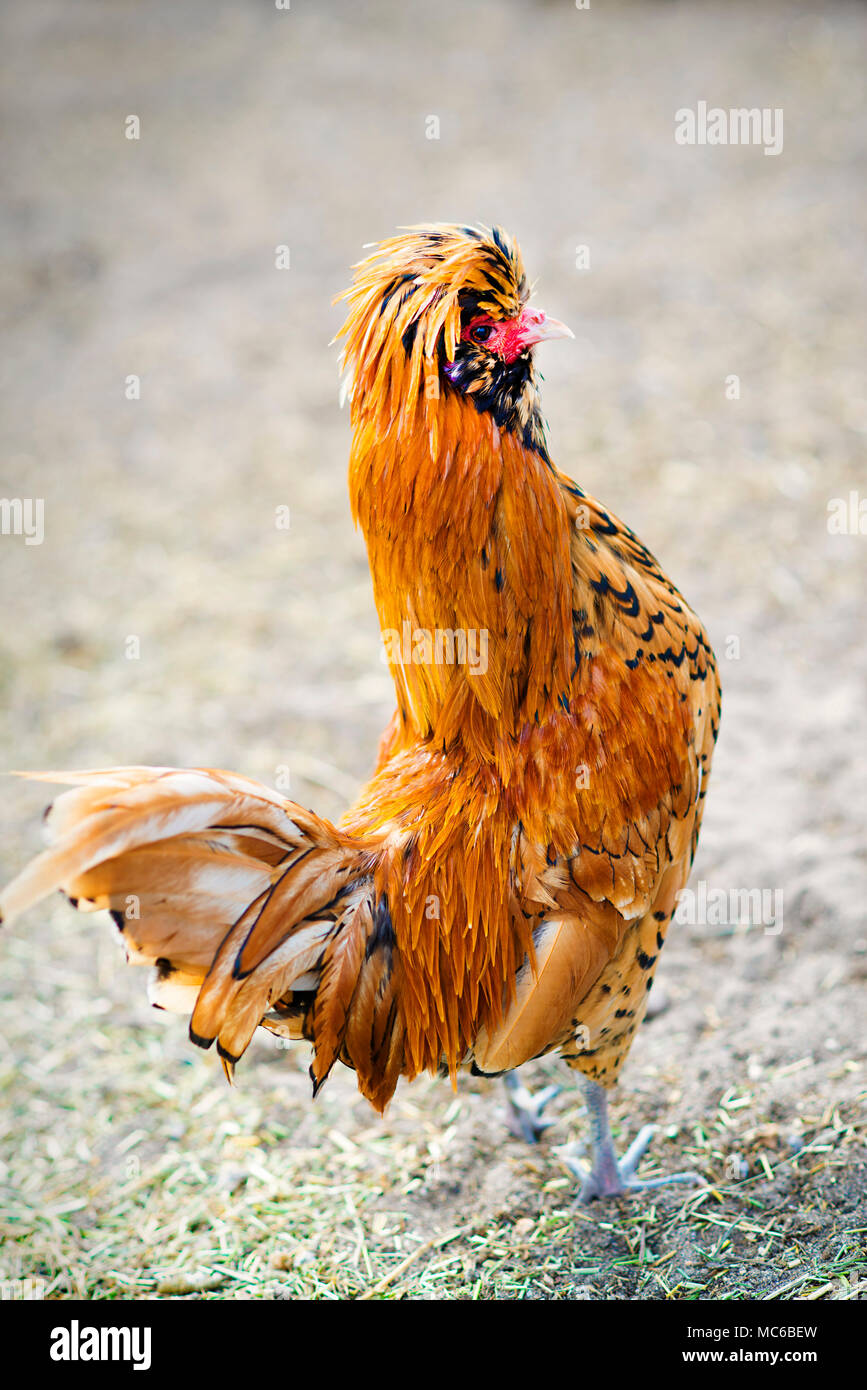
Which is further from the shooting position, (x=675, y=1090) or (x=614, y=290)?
(x=614, y=290)

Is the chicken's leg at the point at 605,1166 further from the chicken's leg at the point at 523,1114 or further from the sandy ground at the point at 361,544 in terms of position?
the chicken's leg at the point at 523,1114

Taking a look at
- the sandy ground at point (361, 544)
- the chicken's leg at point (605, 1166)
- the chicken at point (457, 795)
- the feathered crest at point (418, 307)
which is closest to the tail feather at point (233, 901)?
the chicken at point (457, 795)

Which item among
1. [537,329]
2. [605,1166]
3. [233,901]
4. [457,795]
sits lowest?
[605,1166]

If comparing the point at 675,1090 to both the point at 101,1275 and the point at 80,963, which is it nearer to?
the point at 101,1275

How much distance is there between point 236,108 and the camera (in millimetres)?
10734

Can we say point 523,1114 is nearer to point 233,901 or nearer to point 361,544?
point 233,901

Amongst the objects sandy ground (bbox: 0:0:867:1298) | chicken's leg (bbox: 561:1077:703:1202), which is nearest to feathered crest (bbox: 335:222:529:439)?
chicken's leg (bbox: 561:1077:703:1202)

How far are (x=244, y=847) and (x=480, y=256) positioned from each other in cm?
147

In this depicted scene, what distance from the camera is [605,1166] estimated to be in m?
3.26

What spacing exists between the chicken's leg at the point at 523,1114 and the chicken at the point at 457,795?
73 cm

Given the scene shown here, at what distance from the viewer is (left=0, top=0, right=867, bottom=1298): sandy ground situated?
3.40 meters

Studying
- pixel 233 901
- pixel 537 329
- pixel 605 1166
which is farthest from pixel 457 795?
pixel 605 1166

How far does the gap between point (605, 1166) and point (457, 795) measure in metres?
1.39
